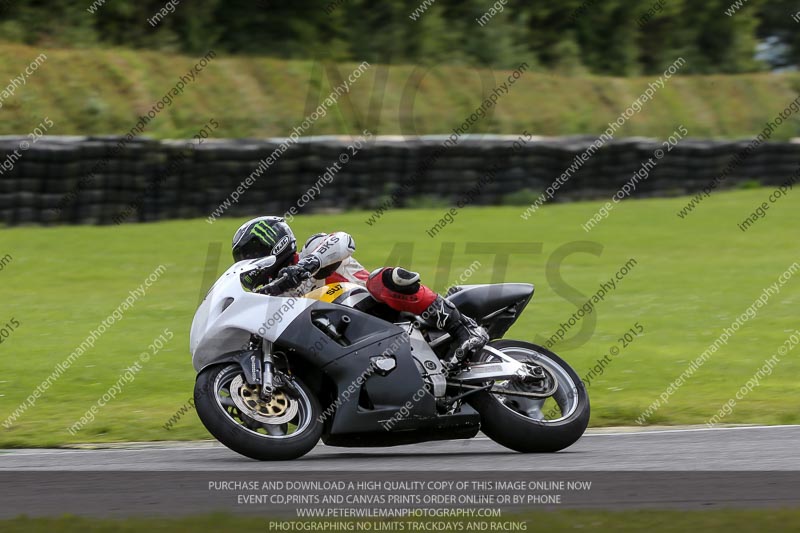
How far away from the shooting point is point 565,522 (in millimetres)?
5004

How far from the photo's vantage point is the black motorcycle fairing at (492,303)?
7.48 m

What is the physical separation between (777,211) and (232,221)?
381 inches

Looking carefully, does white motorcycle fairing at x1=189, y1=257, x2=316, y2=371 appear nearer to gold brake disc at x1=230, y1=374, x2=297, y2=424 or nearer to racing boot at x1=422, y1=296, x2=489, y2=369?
gold brake disc at x1=230, y1=374, x2=297, y2=424

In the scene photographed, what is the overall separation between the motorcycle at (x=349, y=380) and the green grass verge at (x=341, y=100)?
44.3 ft

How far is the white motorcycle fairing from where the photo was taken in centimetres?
682

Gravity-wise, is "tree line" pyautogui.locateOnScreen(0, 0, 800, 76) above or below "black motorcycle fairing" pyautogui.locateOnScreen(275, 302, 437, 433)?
below

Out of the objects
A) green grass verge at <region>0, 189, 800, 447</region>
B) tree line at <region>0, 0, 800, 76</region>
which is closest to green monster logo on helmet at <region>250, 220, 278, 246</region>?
green grass verge at <region>0, 189, 800, 447</region>

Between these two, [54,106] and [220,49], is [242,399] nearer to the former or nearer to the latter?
[54,106]

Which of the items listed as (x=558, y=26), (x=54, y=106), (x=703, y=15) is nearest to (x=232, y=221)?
(x=54, y=106)

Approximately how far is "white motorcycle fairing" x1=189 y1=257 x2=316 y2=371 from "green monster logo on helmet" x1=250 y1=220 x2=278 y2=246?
20 centimetres

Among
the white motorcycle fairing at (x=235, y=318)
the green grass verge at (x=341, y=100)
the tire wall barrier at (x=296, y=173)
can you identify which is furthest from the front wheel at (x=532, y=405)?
the green grass verge at (x=341, y=100)

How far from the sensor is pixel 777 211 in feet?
72.1

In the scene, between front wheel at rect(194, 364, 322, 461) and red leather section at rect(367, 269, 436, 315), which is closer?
front wheel at rect(194, 364, 322, 461)

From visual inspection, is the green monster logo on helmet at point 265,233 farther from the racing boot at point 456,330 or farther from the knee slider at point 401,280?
the racing boot at point 456,330
